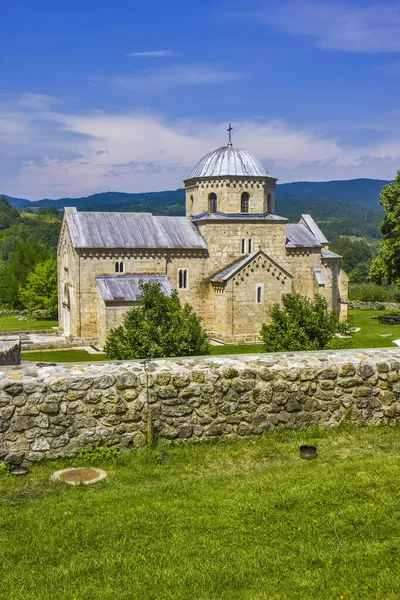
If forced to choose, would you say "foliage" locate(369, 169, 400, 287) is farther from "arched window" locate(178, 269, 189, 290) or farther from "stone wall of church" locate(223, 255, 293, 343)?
"arched window" locate(178, 269, 189, 290)

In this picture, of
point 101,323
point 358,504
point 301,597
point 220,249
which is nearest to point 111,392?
point 358,504

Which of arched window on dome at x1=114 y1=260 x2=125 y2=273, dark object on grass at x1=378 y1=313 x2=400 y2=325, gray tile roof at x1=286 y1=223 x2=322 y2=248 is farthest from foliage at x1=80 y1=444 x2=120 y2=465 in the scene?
dark object on grass at x1=378 y1=313 x2=400 y2=325

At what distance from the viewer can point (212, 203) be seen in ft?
128

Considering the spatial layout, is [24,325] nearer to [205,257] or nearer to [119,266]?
[119,266]

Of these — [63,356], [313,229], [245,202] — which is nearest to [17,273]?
[245,202]

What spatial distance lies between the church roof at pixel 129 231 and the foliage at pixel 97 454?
27.5m

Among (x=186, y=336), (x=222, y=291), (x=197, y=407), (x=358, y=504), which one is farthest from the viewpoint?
(x=222, y=291)

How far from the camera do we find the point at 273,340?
18953 millimetres

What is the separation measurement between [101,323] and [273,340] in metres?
16.9

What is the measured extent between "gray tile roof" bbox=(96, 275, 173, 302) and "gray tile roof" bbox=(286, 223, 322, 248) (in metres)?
9.46

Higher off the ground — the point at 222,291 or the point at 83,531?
the point at 222,291

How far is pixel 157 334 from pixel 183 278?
60.7 ft

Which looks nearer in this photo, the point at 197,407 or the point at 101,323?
the point at 197,407

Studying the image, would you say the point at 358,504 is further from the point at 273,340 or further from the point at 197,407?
the point at 273,340
